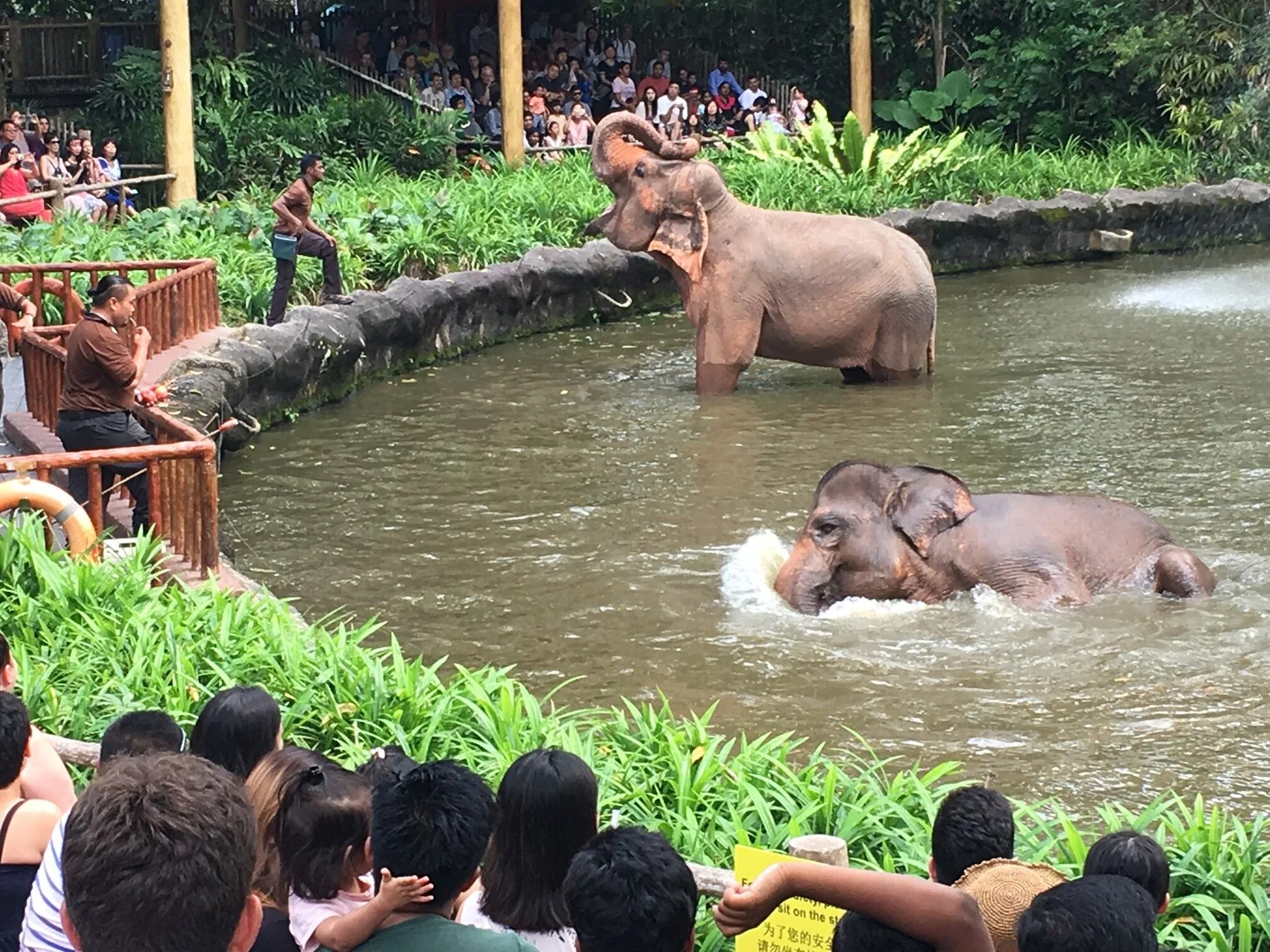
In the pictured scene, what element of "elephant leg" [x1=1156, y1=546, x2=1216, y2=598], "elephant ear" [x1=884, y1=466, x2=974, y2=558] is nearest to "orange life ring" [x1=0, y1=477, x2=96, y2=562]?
"elephant ear" [x1=884, y1=466, x2=974, y2=558]

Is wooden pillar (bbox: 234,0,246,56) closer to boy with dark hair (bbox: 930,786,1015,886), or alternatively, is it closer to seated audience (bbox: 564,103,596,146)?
seated audience (bbox: 564,103,596,146)

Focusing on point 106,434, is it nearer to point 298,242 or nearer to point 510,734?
point 510,734

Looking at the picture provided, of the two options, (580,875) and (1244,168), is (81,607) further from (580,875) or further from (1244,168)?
(1244,168)

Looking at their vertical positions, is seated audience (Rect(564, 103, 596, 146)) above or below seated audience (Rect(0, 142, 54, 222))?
above

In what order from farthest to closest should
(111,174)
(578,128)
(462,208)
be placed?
(578,128) → (111,174) → (462,208)

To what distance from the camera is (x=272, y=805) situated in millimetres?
4070

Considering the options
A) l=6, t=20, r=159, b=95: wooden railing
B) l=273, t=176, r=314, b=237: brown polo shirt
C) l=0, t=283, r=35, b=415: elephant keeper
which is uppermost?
l=6, t=20, r=159, b=95: wooden railing

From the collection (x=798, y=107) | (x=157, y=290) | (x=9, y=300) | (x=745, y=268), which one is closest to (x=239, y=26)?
(x=798, y=107)

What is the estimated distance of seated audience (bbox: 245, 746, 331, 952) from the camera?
3.98 m

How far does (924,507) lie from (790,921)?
4.71 metres

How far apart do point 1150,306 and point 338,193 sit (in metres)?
8.31

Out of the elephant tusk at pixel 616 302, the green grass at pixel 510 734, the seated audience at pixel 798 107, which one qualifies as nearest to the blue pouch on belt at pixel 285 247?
the elephant tusk at pixel 616 302

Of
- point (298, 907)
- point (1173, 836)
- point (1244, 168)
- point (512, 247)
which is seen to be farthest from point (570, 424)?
point (1244, 168)

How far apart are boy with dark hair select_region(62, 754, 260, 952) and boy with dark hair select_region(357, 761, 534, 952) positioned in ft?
2.47
